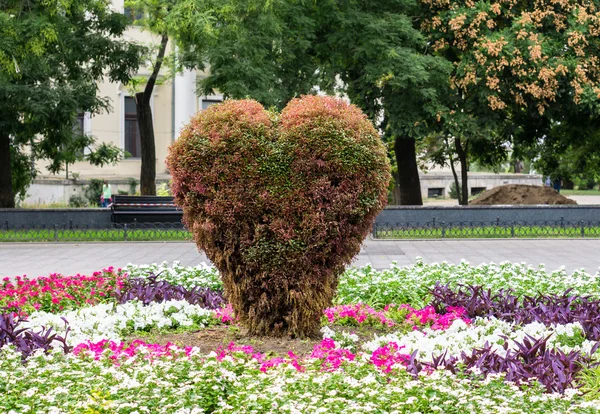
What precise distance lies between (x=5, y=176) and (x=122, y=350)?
1779cm

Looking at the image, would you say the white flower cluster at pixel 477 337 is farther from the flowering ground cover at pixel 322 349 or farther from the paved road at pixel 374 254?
the paved road at pixel 374 254

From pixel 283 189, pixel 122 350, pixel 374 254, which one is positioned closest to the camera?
pixel 122 350

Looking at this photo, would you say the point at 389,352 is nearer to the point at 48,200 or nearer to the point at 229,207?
the point at 229,207

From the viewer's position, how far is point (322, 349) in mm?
6098

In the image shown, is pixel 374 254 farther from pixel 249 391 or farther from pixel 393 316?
pixel 249 391

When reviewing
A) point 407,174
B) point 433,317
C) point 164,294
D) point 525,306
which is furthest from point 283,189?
Answer: point 407,174

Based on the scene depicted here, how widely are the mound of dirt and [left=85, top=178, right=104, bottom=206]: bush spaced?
47.0 feet

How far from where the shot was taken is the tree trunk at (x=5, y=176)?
2238 cm

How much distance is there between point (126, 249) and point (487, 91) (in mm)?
9272

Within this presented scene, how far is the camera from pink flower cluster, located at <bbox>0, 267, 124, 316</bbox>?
27.8 ft

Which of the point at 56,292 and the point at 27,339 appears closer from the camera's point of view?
the point at 27,339

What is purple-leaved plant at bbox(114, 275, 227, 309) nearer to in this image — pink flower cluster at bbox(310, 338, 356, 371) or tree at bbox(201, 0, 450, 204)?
pink flower cluster at bbox(310, 338, 356, 371)

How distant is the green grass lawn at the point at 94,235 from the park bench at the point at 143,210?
81 cm

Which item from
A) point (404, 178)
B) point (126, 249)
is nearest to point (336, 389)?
point (126, 249)
